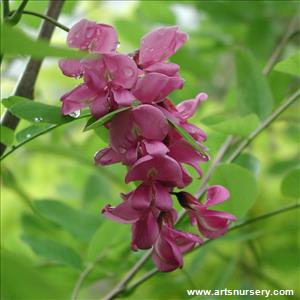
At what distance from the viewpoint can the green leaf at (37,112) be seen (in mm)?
556

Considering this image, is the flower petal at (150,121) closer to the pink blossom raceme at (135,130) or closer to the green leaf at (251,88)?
the pink blossom raceme at (135,130)

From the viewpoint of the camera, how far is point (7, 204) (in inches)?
46.4

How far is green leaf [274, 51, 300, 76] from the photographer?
70 cm

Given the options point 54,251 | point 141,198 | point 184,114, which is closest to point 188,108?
point 184,114

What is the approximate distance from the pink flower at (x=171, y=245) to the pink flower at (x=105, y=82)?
13 cm

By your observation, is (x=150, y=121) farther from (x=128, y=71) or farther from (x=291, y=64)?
(x=291, y=64)

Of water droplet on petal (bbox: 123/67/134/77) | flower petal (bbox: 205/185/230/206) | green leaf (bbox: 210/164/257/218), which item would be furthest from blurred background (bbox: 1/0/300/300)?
water droplet on petal (bbox: 123/67/134/77)

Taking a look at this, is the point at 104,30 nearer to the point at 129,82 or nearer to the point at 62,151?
the point at 129,82

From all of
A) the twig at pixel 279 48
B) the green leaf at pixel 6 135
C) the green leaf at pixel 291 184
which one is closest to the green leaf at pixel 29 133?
the green leaf at pixel 6 135

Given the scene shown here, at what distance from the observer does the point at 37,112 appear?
0.56 metres

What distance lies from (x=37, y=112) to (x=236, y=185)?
282 millimetres

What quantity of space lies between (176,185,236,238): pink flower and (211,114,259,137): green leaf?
154 millimetres

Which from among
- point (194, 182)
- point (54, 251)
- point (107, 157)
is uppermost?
point (107, 157)

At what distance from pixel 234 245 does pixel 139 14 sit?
0.56 metres
